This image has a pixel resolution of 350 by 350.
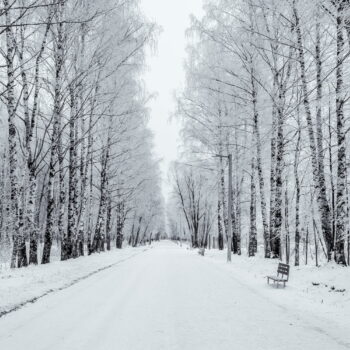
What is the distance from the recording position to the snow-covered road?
525cm

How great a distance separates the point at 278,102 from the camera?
1545 centimetres

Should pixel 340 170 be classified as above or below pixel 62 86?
below

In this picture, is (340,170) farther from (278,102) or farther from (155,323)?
(155,323)

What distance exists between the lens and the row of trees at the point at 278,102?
37.0 ft

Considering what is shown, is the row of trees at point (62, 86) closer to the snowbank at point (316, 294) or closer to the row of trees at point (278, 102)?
the row of trees at point (278, 102)

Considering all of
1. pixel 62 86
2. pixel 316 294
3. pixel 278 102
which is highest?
pixel 62 86

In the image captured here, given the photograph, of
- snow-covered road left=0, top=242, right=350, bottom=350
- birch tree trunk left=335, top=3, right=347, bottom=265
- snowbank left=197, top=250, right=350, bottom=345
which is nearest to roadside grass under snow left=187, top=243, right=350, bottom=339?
snowbank left=197, top=250, right=350, bottom=345

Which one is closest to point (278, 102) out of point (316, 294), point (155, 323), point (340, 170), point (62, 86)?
point (340, 170)

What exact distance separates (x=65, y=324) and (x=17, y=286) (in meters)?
4.01

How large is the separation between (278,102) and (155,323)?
11370mm

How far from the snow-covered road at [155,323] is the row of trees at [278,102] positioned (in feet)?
15.9

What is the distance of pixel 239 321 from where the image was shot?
22.0 ft

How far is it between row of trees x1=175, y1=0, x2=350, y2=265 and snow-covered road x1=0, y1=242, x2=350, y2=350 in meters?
4.84

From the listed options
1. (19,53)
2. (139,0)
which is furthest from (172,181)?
(19,53)
